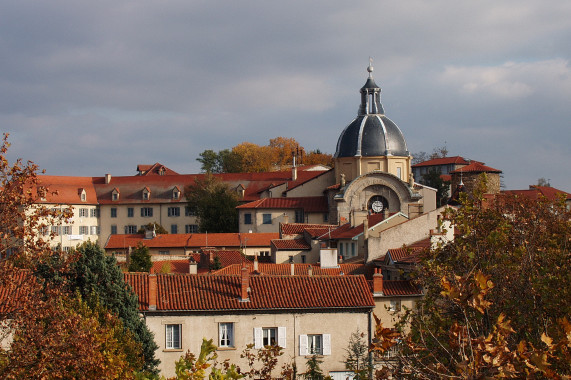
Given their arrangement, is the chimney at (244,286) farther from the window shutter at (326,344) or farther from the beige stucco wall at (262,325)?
the window shutter at (326,344)

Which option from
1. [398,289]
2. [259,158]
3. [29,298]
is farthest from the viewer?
[259,158]

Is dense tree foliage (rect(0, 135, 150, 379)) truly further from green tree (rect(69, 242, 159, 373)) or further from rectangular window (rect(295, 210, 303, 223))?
rectangular window (rect(295, 210, 303, 223))

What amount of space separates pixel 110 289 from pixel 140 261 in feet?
114

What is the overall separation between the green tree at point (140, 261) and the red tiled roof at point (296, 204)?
19518 millimetres

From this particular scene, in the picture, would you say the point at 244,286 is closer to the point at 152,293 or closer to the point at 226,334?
the point at 226,334

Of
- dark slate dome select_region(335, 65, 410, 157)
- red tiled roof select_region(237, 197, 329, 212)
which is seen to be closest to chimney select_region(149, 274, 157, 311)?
red tiled roof select_region(237, 197, 329, 212)

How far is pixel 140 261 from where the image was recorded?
61312mm

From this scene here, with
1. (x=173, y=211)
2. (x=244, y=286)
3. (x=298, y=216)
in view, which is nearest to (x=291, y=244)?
(x=298, y=216)

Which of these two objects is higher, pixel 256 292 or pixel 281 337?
pixel 256 292

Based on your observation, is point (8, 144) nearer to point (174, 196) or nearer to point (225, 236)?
point (225, 236)

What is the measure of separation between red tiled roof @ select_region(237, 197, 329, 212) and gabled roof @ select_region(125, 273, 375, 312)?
48293mm

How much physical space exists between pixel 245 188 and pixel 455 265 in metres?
79.5

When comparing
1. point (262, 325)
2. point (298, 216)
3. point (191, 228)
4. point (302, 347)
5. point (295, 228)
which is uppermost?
point (298, 216)

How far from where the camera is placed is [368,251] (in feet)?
162
